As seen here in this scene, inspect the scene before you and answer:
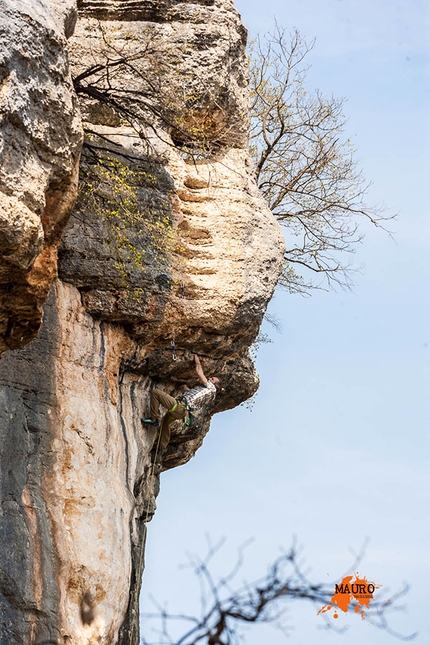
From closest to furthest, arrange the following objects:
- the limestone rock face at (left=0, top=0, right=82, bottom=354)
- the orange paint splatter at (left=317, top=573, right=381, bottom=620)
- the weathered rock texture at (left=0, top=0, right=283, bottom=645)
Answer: the orange paint splatter at (left=317, top=573, right=381, bottom=620) → the limestone rock face at (left=0, top=0, right=82, bottom=354) → the weathered rock texture at (left=0, top=0, right=283, bottom=645)

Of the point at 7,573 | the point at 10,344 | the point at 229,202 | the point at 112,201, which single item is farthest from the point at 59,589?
the point at 229,202

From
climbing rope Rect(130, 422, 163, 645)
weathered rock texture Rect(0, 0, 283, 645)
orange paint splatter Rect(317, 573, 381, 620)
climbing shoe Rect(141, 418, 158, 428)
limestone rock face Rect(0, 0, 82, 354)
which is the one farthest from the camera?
climbing shoe Rect(141, 418, 158, 428)

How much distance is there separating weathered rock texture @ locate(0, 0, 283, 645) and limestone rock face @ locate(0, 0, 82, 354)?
2.14 m

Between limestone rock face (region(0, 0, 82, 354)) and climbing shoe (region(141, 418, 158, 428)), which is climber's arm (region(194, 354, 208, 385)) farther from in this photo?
limestone rock face (region(0, 0, 82, 354))

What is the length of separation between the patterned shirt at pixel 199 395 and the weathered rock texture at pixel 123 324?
1.03 ft

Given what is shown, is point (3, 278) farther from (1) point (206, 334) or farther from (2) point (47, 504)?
(1) point (206, 334)

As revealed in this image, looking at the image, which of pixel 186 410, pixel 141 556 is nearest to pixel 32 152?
pixel 186 410

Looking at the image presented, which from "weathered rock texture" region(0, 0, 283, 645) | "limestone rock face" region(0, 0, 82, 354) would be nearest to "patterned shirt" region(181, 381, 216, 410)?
"weathered rock texture" region(0, 0, 283, 645)

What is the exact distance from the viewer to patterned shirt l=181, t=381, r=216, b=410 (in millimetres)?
13430

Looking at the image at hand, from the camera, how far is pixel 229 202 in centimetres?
1352

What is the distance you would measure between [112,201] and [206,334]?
2187 millimetres

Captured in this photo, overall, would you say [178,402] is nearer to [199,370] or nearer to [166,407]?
[166,407]

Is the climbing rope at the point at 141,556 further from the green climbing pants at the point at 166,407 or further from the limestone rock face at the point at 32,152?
the limestone rock face at the point at 32,152

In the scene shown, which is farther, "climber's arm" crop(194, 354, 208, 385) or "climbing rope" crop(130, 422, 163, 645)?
"climber's arm" crop(194, 354, 208, 385)
